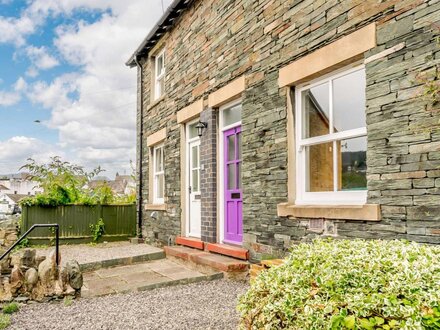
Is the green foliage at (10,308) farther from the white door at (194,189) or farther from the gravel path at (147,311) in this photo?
the white door at (194,189)

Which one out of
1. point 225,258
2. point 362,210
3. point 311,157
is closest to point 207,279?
point 225,258

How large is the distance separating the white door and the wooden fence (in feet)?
14.1

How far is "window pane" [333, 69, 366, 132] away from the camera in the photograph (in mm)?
4465

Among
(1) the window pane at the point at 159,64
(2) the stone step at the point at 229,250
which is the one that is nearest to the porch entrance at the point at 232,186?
(2) the stone step at the point at 229,250

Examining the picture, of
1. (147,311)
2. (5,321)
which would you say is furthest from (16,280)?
(147,311)

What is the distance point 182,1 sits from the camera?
832cm

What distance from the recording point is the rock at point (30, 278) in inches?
203

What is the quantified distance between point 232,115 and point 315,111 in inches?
86.9

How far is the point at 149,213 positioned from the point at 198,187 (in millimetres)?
2820

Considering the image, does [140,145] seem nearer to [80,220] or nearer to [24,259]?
[80,220]

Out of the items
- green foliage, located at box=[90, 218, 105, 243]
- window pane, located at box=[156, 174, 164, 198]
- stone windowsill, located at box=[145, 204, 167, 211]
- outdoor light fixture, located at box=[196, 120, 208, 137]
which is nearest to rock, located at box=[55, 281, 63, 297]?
outdoor light fixture, located at box=[196, 120, 208, 137]

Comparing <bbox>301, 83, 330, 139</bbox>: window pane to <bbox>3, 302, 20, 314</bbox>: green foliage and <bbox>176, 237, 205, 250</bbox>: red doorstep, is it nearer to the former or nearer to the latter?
<bbox>176, 237, 205, 250</bbox>: red doorstep

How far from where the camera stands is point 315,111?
5137 millimetres

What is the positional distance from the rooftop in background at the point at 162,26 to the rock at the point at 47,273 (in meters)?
5.83
